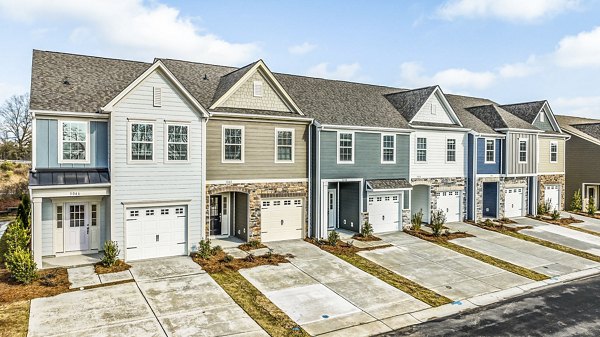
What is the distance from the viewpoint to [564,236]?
23078 mm

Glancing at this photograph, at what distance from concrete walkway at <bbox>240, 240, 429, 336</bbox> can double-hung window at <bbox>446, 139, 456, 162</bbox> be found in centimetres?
1230

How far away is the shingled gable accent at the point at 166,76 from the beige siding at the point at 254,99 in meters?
2.00

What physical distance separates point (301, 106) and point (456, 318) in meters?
13.1

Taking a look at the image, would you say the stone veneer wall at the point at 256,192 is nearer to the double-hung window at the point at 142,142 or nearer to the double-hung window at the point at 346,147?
the double-hung window at the point at 346,147

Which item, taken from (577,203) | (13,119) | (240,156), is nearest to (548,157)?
(577,203)

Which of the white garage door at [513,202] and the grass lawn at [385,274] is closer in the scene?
the grass lawn at [385,274]

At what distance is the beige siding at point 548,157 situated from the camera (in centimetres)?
2999

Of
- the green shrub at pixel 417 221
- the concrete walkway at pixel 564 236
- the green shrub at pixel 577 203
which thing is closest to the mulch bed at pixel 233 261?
the green shrub at pixel 417 221

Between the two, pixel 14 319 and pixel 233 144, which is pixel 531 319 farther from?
pixel 14 319

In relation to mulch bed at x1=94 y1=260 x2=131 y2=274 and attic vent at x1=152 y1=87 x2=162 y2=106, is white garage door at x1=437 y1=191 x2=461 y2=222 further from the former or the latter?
mulch bed at x1=94 y1=260 x2=131 y2=274

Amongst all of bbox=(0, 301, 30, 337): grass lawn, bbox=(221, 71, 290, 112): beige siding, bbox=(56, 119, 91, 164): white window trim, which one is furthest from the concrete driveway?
bbox=(221, 71, 290, 112): beige siding

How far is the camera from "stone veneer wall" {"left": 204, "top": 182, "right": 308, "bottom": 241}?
1784 cm

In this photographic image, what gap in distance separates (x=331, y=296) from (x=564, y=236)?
1745 centimetres

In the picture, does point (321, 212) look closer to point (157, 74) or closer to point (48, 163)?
point (157, 74)
